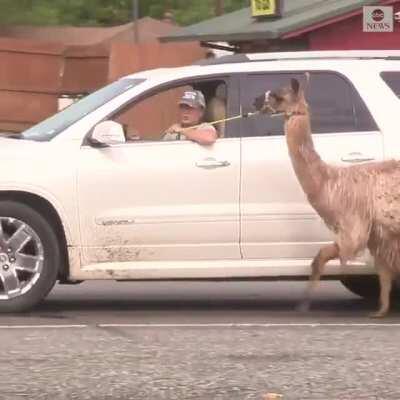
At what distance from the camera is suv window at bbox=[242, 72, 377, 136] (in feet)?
31.9

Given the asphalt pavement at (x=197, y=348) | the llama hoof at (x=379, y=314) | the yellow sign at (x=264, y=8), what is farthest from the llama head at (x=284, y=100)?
the yellow sign at (x=264, y=8)

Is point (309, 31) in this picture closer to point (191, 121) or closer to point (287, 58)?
point (287, 58)

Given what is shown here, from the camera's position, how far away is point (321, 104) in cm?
984

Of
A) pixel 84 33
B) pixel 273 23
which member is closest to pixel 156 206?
pixel 273 23

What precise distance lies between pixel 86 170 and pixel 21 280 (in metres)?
0.97

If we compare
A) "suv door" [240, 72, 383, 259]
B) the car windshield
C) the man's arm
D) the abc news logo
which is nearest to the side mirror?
the car windshield

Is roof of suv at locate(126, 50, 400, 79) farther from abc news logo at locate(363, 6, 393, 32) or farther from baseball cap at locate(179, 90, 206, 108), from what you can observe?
abc news logo at locate(363, 6, 393, 32)

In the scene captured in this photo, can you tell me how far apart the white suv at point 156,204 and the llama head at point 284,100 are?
0.96 ft

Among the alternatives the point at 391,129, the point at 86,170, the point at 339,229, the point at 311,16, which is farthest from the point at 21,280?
the point at 311,16

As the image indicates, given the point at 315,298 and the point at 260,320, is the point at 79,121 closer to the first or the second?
the point at 260,320

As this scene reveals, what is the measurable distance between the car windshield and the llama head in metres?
1.05

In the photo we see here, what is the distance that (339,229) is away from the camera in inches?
364

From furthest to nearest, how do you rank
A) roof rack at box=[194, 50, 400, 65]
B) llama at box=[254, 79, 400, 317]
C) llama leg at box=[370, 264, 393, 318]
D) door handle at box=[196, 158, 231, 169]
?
roof rack at box=[194, 50, 400, 65] < door handle at box=[196, 158, 231, 169] < llama leg at box=[370, 264, 393, 318] < llama at box=[254, 79, 400, 317]

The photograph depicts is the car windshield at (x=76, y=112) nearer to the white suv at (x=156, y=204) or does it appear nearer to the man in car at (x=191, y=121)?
the white suv at (x=156, y=204)
